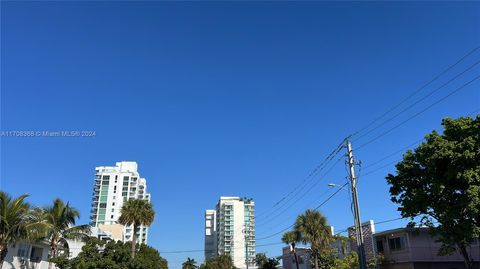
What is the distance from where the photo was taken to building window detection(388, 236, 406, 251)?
44062 mm

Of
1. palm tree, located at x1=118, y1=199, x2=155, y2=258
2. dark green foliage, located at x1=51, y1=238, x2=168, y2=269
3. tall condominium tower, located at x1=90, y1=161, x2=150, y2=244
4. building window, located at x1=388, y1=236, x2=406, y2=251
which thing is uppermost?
tall condominium tower, located at x1=90, y1=161, x2=150, y2=244

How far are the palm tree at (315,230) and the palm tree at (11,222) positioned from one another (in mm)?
33296

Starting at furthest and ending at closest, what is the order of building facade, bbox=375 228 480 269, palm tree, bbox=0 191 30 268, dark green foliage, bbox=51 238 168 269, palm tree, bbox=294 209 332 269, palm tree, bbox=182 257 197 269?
palm tree, bbox=182 257 197 269, palm tree, bbox=294 209 332 269, building facade, bbox=375 228 480 269, dark green foliage, bbox=51 238 168 269, palm tree, bbox=0 191 30 268

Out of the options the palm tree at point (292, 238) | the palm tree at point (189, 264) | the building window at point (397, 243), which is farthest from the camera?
the palm tree at point (189, 264)

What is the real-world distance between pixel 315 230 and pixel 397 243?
11679 mm

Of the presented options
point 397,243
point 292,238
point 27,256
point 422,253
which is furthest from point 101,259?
point 292,238

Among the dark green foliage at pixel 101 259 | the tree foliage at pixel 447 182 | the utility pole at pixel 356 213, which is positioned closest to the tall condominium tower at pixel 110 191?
the dark green foliage at pixel 101 259

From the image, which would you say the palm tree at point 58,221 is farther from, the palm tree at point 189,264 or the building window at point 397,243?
the palm tree at point 189,264

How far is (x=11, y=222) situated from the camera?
103ft

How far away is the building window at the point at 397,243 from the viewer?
44.1 meters

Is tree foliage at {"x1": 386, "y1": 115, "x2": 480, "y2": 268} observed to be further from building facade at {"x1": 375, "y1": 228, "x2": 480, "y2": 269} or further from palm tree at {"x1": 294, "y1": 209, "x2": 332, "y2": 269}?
palm tree at {"x1": 294, "y1": 209, "x2": 332, "y2": 269}

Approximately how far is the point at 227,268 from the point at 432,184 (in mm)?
95820

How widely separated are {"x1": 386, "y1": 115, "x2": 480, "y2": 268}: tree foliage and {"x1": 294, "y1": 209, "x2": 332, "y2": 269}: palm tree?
27678 millimetres

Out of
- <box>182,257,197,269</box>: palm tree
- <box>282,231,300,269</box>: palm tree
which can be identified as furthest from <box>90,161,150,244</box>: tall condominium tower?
<box>282,231,300,269</box>: palm tree
